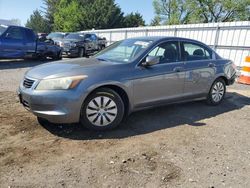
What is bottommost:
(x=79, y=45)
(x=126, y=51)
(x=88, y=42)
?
(x=79, y=45)

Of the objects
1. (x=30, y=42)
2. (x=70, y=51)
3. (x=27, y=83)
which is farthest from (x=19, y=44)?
(x=27, y=83)

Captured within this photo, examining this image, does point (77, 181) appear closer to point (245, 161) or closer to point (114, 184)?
point (114, 184)

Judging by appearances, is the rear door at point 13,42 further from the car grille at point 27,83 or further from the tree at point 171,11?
the tree at point 171,11

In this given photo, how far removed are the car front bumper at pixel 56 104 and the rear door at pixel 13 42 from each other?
9.76 metres

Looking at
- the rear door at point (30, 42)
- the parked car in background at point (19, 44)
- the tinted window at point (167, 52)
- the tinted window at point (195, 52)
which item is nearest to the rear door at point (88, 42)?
the parked car in background at point (19, 44)

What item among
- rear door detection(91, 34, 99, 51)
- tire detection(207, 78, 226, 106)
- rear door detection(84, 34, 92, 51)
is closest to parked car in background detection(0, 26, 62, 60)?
rear door detection(84, 34, 92, 51)

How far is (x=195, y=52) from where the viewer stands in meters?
6.42

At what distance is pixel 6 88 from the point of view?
8.12 metres

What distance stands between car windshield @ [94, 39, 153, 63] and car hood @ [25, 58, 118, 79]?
337 mm

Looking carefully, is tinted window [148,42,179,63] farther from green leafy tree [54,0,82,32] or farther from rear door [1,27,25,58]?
green leafy tree [54,0,82,32]

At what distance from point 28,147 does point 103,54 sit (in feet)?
8.21

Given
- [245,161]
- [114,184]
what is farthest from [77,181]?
[245,161]

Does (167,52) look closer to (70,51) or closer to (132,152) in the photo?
(132,152)

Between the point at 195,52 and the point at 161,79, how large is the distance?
1.46 meters
